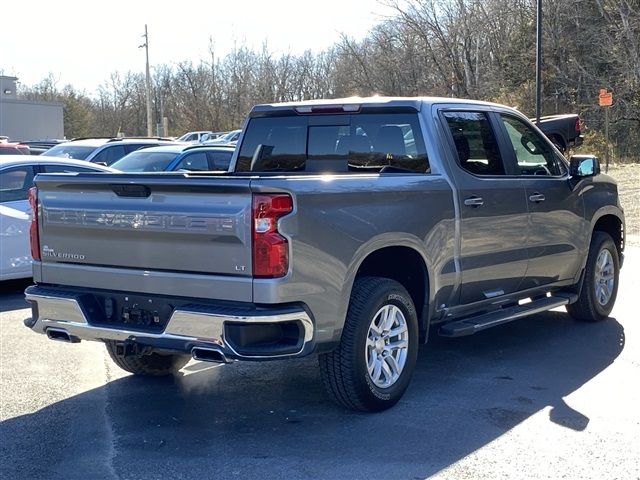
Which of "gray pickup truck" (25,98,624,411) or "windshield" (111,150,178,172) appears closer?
"gray pickup truck" (25,98,624,411)

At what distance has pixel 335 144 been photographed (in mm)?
6332

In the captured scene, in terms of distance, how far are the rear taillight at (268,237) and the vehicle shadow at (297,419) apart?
1.09 meters

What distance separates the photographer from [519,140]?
688 centimetres

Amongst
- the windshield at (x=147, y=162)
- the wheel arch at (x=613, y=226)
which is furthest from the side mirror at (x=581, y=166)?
the windshield at (x=147, y=162)

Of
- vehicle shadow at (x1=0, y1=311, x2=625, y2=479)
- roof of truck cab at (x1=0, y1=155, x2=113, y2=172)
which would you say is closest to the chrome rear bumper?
vehicle shadow at (x1=0, y1=311, x2=625, y2=479)

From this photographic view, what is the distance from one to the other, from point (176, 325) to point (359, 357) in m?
1.15

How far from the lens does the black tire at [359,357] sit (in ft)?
16.4

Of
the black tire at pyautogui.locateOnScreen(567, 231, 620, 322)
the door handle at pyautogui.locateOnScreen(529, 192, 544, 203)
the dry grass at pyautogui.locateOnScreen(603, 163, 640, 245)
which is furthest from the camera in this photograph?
the dry grass at pyautogui.locateOnScreen(603, 163, 640, 245)

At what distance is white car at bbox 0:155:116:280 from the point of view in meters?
9.15

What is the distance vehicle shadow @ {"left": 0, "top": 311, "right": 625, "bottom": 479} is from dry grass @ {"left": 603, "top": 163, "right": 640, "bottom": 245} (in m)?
7.65

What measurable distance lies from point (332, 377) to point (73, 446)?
1.61m

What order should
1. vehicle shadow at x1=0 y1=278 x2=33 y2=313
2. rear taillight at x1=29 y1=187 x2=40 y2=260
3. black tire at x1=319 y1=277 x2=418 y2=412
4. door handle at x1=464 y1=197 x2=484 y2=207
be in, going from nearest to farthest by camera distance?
1. black tire at x1=319 y1=277 x2=418 y2=412
2. rear taillight at x1=29 y1=187 x2=40 y2=260
3. door handle at x1=464 y1=197 x2=484 y2=207
4. vehicle shadow at x1=0 y1=278 x2=33 y2=313

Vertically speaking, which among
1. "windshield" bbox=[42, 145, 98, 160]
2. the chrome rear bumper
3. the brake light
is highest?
the brake light

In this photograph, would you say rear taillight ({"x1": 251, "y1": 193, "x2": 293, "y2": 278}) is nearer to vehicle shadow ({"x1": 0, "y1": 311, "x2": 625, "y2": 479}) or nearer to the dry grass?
vehicle shadow ({"x1": 0, "y1": 311, "x2": 625, "y2": 479})
